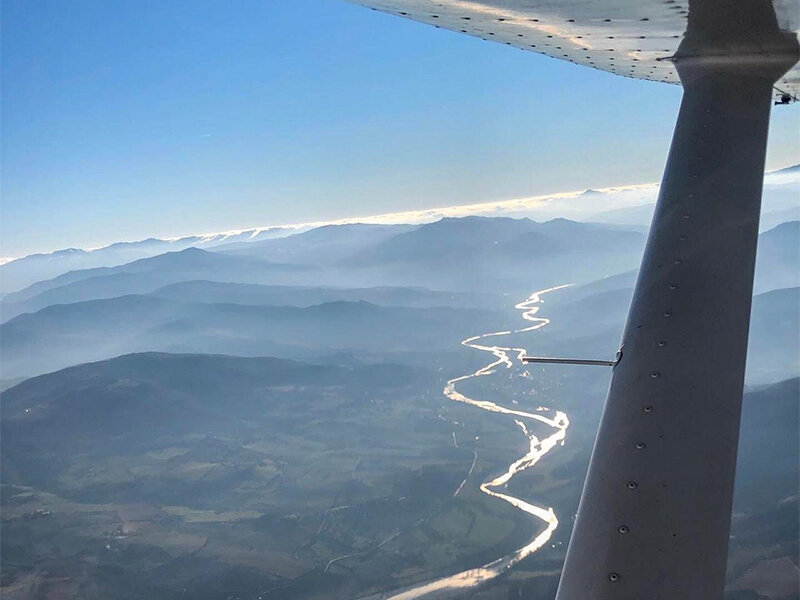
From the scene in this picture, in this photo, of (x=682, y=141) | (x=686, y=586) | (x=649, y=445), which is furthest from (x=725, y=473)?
(x=682, y=141)

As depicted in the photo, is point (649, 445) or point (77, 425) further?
point (77, 425)

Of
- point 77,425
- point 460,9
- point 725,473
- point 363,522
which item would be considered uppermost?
point 460,9

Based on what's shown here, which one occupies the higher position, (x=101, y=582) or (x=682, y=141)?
(x=682, y=141)

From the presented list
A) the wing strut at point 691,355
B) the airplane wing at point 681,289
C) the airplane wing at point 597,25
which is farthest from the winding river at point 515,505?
the wing strut at point 691,355

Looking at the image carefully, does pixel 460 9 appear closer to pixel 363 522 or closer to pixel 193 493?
pixel 363 522

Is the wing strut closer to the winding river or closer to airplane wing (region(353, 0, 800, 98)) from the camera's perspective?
airplane wing (region(353, 0, 800, 98))

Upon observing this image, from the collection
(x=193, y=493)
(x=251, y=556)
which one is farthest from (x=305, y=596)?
(x=193, y=493)

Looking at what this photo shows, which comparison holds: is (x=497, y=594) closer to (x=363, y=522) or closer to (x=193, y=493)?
(x=363, y=522)

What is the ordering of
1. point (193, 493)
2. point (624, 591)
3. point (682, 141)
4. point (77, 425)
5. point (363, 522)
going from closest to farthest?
1. point (624, 591)
2. point (682, 141)
3. point (363, 522)
4. point (193, 493)
5. point (77, 425)

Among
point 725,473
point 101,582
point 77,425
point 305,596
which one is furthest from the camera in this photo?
point 77,425
